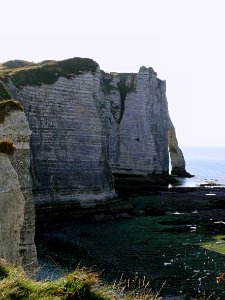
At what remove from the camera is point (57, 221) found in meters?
41.7

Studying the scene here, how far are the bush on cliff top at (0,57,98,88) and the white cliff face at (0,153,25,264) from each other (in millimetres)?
30810

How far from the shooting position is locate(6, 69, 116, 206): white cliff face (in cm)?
4547

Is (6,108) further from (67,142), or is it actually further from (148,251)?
(67,142)

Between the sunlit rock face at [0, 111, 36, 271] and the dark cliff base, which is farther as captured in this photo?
the dark cliff base

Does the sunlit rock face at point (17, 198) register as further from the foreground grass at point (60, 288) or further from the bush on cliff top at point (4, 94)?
the bush on cliff top at point (4, 94)

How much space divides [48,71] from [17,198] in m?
35.7

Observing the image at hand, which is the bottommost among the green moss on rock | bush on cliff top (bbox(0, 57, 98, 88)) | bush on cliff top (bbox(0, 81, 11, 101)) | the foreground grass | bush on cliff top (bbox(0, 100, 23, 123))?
the foreground grass

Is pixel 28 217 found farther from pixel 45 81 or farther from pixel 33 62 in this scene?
pixel 33 62

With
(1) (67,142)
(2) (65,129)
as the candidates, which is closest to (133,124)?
(2) (65,129)

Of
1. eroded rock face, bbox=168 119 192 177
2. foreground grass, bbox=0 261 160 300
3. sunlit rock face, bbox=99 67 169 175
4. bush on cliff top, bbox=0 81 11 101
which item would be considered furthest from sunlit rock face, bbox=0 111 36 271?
eroded rock face, bbox=168 119 192 177

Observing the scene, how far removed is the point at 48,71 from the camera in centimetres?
5019

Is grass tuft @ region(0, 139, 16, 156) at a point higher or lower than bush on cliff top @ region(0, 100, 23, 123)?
lower

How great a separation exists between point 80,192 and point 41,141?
6.58m

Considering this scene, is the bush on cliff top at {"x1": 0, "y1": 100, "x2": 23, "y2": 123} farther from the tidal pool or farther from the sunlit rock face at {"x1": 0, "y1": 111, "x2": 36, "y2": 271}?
the tidal pool
